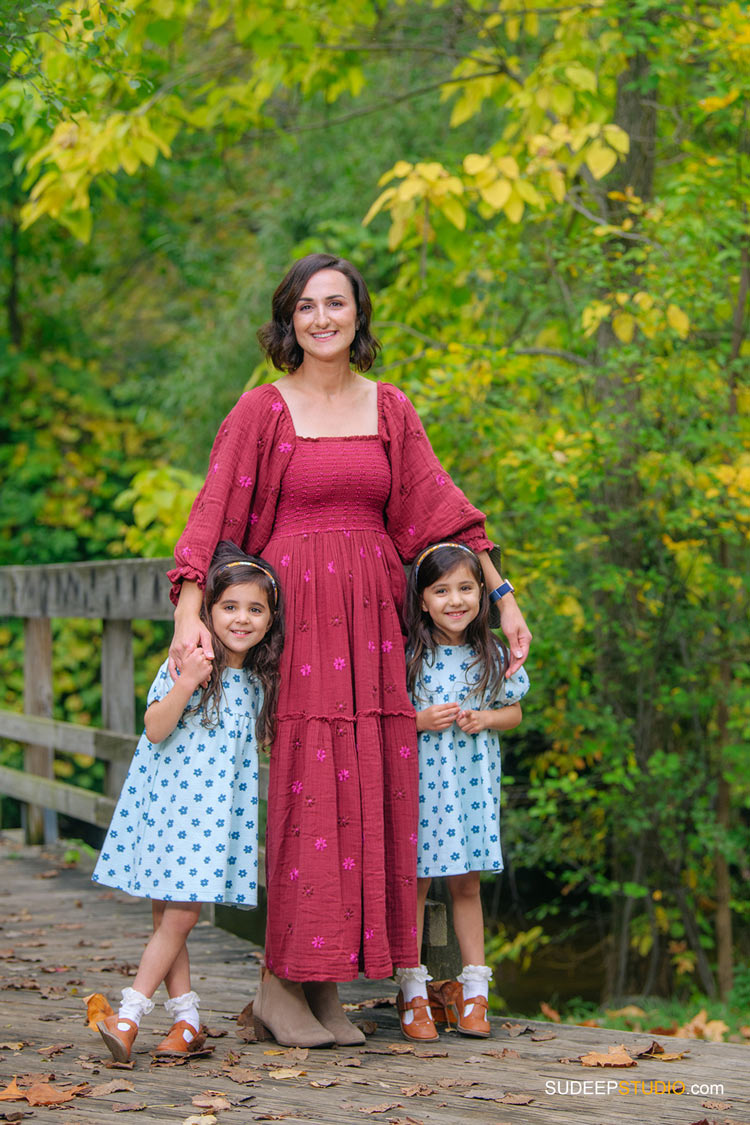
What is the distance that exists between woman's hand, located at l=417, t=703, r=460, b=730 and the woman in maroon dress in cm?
4

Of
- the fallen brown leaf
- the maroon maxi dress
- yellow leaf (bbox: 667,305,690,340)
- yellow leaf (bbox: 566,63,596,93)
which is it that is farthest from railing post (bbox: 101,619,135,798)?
yellow leaf (bbox: 566,63,596,93)

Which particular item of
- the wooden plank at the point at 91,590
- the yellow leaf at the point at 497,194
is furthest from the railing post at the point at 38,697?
the yellow leaf at the point at 497,194

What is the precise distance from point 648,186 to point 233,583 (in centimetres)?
349

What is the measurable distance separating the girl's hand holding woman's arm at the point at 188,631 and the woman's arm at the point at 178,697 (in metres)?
0.02

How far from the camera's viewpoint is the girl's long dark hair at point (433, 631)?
2.95m

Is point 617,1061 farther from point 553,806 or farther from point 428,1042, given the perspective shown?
point 553,806

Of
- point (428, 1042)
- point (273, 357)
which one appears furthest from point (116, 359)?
point (428, 1042)

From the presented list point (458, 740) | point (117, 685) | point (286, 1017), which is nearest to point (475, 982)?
point (286, 1017)

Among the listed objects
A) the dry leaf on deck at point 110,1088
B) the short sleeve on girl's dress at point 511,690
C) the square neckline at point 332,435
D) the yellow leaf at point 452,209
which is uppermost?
the yellow leaf at point 452,209

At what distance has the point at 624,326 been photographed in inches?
181

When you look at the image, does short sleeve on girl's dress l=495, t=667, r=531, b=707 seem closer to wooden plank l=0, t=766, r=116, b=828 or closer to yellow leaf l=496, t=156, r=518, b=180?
wooden plank l=0, t=766, r=116, b=828

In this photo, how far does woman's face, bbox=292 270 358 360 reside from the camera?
2.93 metres

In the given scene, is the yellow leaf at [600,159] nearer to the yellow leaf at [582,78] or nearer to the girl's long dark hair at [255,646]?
the yellow leaf at [582,78]

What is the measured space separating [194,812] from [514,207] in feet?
9.14
